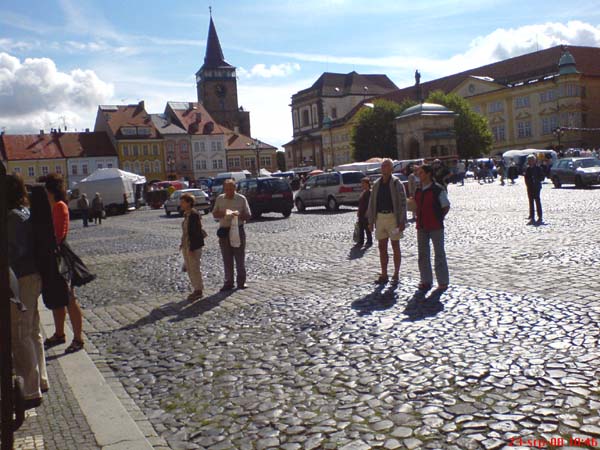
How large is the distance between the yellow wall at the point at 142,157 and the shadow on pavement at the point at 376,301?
90373mm

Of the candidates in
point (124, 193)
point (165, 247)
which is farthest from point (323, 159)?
point (165, 247)

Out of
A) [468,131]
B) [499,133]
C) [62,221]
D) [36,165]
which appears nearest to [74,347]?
[62,221]

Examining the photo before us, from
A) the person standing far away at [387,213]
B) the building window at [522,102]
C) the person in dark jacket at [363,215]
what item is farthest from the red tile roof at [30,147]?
the person standing far away at [387,213]

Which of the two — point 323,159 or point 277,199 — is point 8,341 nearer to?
point 277,199

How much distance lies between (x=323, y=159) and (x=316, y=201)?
95.0 m

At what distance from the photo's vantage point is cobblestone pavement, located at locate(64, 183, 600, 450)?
4.34m

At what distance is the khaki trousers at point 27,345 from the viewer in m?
5.11

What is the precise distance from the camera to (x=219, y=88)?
126m

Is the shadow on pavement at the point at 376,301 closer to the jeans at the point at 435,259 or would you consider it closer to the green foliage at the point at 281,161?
the jeans at the point at 435,259

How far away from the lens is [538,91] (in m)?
88.9

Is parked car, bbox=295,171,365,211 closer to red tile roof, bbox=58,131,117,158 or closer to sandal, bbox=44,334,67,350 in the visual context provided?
sandal, bbox=44,334,67,350

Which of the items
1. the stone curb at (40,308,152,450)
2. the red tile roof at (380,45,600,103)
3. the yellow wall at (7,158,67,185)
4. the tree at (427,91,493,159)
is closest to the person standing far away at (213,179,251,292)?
the stone curb at (40,308,152,450)

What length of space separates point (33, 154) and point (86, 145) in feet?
24.8

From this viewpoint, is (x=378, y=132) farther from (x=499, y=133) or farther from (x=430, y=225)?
(x=430, y=225)
